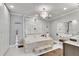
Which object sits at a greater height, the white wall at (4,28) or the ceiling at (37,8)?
the ceiling at (37,8)

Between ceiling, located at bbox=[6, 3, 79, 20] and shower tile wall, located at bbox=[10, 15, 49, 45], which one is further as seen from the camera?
shower tile wall, located at bbox=[10, 15, 49, 45]

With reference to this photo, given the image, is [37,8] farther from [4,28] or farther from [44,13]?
[4,28]

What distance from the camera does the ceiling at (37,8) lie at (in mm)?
1287

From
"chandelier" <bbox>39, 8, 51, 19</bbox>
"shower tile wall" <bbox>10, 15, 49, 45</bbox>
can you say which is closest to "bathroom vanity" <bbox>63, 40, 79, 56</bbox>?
"shower tile wall" <bbox>10, 15, 49, 45</bbox>

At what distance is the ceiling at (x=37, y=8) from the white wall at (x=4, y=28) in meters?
0.11

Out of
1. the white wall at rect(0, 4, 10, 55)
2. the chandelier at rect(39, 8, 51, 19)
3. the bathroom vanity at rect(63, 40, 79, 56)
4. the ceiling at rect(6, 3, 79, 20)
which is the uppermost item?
the ceiling at rect(6, 3, 79, 20)

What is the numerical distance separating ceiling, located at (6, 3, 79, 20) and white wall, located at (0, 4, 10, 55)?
0.36ft

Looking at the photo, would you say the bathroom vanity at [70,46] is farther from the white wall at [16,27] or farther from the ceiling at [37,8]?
the white wall at [16,27]

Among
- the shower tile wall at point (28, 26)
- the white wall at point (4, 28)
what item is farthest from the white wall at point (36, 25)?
the white wall at point (4, 28)

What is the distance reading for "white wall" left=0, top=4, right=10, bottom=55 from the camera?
132cm

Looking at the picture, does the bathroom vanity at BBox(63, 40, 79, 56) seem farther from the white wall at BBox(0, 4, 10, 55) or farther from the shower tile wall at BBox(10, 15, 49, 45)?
the white wall at BBox(0, 4, 10, 55)

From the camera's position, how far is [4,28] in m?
1.42

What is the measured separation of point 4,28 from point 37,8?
2.32 ft

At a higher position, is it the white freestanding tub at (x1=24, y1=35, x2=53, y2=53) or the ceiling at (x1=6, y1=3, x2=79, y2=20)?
the ceiling at (x1=6, y1=3, x2=79, y2=20)
